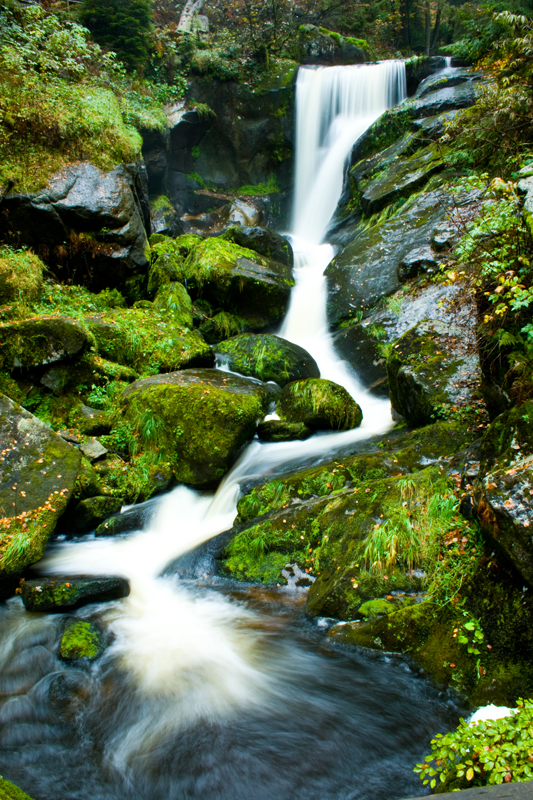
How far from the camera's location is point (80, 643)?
12.8 ft

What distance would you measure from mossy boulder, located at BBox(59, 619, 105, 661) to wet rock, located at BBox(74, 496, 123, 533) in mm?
1757

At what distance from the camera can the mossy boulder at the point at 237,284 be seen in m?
10.3

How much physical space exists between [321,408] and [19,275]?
237 inches

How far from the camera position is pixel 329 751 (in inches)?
117

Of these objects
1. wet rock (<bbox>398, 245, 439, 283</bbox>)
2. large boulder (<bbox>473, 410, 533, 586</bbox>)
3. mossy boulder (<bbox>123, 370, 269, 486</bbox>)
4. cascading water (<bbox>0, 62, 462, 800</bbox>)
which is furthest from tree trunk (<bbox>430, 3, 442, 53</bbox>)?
cascading water (<bbox>0, 62, 462, 800</bbox>)

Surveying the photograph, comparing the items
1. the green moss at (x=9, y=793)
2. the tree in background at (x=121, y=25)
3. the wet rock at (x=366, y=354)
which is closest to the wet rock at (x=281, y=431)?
the wet rock at (x=366, y=354)

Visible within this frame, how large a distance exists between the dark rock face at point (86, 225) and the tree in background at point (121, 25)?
7.72 meters

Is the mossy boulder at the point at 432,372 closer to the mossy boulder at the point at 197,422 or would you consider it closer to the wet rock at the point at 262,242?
the mossy boulder at the point at 197,422

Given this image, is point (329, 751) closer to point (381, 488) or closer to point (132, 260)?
point (381, 488)

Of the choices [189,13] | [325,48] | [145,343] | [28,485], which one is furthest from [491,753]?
[189,13]

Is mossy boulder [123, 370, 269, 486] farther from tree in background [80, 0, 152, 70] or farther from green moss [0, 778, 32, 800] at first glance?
tree in background [80, 0, 152, 70]

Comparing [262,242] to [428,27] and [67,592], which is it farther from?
[428,27]

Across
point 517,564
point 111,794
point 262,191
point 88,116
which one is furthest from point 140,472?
point 262,191

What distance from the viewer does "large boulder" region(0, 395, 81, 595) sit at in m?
4.66
